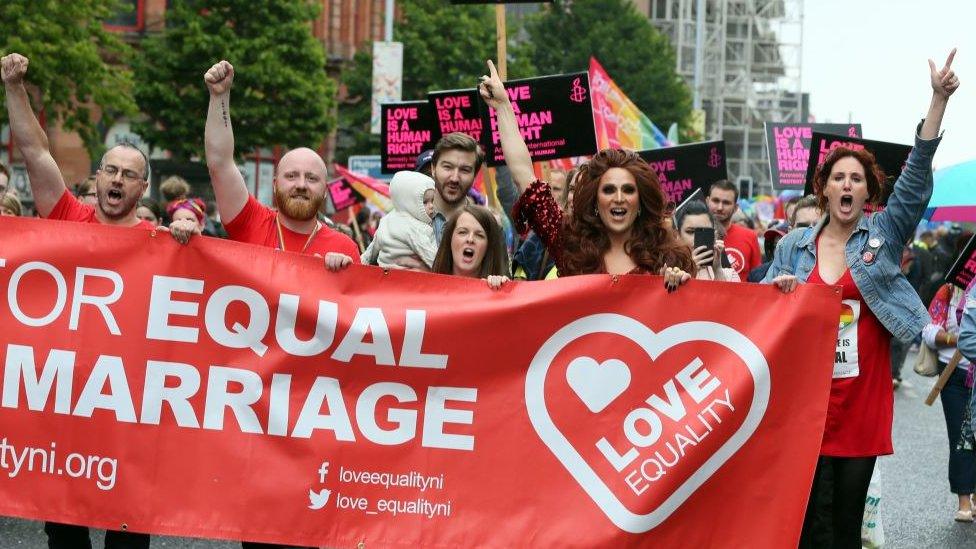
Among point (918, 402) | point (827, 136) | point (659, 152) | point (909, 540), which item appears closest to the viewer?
point (909, 540)

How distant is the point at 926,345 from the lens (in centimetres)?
904

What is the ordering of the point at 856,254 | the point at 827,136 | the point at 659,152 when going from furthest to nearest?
the point at 659,152 → the point at 827,136 → the point at 856,254

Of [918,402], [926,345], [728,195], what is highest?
[728,195]

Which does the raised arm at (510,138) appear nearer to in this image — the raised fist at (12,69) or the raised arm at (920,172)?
the raised arm at (920,172)

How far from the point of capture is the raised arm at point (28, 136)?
6199 mm

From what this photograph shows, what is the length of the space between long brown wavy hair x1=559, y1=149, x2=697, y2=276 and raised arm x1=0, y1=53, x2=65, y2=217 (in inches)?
75.5

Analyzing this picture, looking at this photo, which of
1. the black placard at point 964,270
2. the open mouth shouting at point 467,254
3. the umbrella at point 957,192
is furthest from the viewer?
the umbrella at point 957,192

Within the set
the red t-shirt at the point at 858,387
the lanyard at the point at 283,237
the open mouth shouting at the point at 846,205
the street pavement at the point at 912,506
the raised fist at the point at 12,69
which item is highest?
the raised fist at the point at 12,69

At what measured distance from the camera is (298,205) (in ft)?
20.4

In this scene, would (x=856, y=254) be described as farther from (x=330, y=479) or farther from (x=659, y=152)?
(x=659, y=152)

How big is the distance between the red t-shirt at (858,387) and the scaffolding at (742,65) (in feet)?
378

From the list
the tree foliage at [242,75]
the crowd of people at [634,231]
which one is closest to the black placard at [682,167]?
the crowd of people at [634,231]

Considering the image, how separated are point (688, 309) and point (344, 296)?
1215 mm

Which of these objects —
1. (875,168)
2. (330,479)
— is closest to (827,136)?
(875,168)
